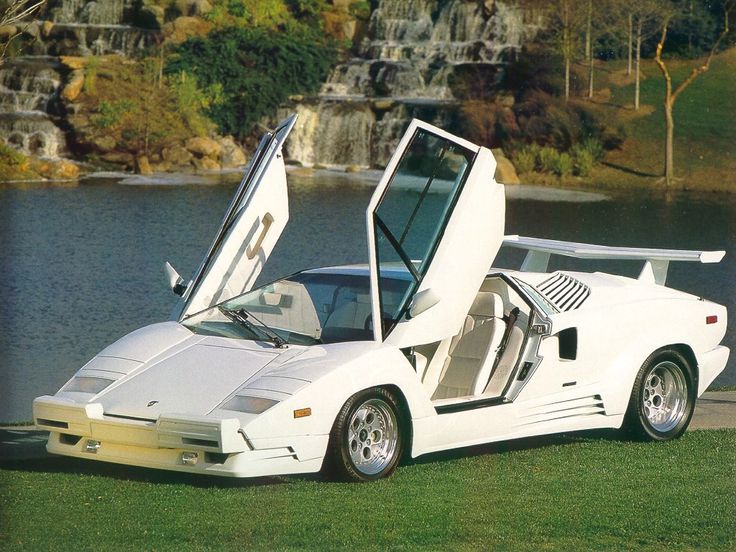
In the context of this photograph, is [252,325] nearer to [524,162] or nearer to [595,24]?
[524,162]

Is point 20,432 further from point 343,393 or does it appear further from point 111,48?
point 111,48

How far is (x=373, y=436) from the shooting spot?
25.1ft

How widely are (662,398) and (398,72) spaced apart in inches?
1760

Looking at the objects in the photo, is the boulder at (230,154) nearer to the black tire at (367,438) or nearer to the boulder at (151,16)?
the boulder at (151,16)

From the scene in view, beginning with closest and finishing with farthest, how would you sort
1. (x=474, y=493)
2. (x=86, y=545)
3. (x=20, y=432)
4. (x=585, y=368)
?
(x=86, y=545) → (x=474, y=493) → (x=585, y=368) → (x=20, y=432)

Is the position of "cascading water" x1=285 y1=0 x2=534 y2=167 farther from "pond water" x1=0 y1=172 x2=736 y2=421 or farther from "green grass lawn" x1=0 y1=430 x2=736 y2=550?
"green grass lawn" x1=0 y1=430 x2=736 y2=550

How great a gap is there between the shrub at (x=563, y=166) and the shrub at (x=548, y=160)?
6 cm

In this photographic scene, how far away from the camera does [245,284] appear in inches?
355

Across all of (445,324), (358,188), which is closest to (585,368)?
(445,324)

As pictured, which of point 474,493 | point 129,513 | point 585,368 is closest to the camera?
point 129,513

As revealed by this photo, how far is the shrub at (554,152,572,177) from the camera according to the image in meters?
45.8

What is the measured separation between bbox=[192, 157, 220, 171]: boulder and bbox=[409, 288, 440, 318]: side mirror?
1492 inches

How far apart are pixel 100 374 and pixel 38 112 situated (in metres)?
41.0

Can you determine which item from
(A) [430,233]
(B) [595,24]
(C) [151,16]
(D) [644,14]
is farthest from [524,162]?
(A) [430,233]
